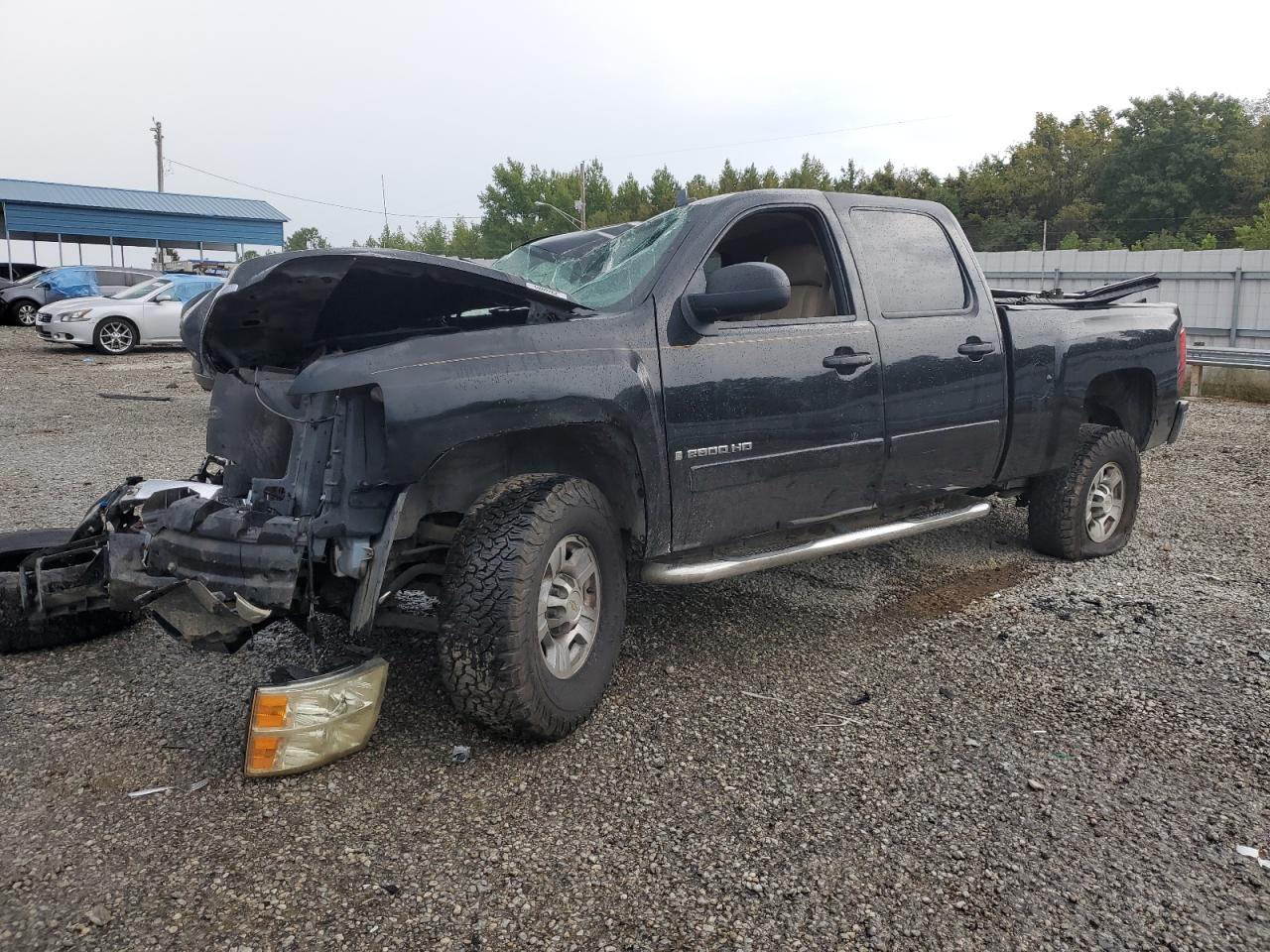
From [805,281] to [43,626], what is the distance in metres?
3.65

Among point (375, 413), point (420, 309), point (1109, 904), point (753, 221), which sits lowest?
point (1109, 904)

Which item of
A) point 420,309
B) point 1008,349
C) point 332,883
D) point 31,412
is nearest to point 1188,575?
point 1008,349

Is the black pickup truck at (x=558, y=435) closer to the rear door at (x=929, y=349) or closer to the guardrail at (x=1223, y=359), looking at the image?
the rear door at (x=929, y=349)

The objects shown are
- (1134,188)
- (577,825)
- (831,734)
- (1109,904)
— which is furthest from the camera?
(1134,188)

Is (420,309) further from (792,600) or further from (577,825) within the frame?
(792,600)

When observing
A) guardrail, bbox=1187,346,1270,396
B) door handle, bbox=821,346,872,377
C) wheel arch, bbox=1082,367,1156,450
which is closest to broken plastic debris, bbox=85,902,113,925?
door handle, bbox=821,346,872,377

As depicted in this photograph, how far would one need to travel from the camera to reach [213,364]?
12.1ft

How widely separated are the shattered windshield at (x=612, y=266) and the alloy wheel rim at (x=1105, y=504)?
310 centimetres

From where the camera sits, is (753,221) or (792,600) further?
(792,600)

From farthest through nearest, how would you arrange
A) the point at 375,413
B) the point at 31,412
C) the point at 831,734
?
the point at 31,412 < the point at 831,734 < the point at 375,413

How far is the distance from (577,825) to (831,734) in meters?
1.04

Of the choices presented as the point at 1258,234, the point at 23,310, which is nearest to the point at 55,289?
the point at 23,310

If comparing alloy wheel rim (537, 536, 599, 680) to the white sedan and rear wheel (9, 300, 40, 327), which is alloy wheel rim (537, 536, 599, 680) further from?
rear wheel (9, 300, 40, 327)

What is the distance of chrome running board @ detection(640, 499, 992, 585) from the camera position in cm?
372
